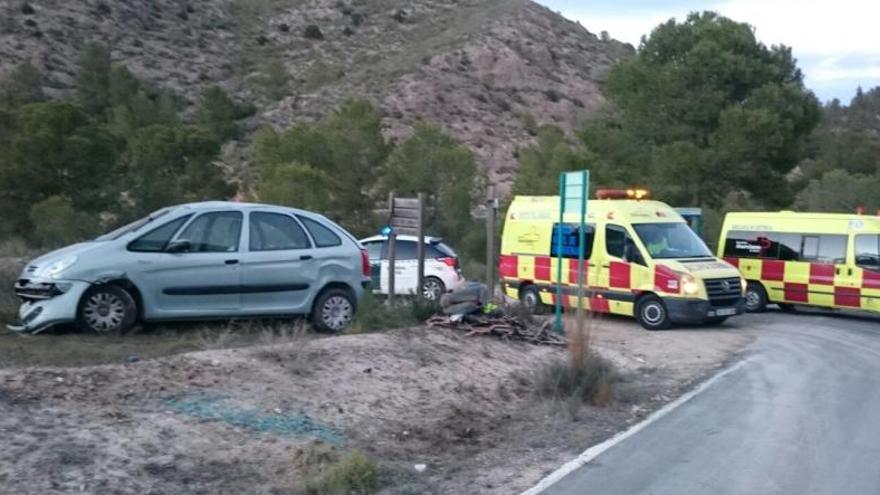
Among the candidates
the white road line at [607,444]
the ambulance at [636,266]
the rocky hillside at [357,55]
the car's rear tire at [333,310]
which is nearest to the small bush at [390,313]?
the car's rear tire at [333,310]

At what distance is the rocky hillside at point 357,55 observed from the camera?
187ft

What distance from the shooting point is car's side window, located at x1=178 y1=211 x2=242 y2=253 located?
1345 cm

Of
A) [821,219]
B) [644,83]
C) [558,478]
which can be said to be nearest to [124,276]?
[558,478]

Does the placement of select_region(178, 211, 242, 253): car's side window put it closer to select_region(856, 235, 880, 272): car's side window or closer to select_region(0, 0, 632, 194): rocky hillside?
select_region(856, 235, 880, 272): car's side window

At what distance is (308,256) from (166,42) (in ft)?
169

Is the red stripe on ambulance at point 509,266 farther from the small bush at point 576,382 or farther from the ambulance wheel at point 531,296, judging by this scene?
the small bush at point 576,382

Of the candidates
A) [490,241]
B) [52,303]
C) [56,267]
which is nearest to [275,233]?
[56,267]

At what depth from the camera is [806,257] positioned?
25516mm

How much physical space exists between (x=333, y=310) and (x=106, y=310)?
9.71ft

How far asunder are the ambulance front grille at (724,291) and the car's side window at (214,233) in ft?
35.8

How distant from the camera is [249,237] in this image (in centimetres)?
1381

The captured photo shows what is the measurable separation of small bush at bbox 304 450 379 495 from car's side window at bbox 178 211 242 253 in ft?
17.5

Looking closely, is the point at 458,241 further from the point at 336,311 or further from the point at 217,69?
the point at 217,69

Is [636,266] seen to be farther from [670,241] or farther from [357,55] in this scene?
[357,55]
